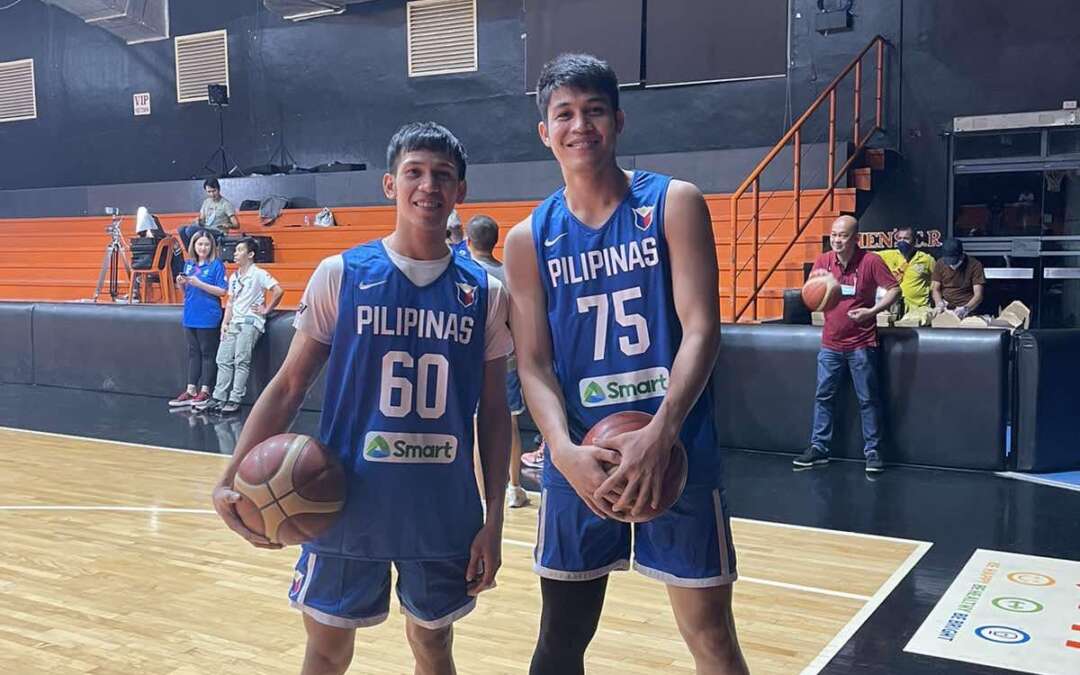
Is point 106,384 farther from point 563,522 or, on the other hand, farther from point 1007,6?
point 1007,6

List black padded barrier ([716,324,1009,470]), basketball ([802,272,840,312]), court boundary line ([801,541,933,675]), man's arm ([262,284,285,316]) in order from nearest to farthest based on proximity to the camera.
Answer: court boundary line ([801,541,933,675]) → basketball ([802,272,840,312]) → black padded barrier ([716,324,1009,470]) → man's arm ([262,284,285,316])

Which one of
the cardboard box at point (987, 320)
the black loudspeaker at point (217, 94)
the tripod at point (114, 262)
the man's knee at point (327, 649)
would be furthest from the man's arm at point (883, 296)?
the black loudspeaker at point (217, 94)

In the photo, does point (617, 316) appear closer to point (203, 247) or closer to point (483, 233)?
point (483, 233)

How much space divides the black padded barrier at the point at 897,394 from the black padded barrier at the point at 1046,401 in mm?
115

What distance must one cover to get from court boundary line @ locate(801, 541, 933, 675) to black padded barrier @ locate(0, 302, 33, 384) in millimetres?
9432

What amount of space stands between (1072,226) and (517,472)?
760 centimetres

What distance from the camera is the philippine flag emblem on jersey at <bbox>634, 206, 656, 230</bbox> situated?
232cm

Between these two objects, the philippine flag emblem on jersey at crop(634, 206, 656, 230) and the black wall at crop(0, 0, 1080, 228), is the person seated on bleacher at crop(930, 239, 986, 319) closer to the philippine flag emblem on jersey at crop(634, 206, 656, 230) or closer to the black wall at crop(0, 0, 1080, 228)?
the black wall at crop(0, 0, 1080, 228)

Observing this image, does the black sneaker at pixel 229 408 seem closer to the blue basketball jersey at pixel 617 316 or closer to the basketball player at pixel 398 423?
the basketball player at pixel 398 423

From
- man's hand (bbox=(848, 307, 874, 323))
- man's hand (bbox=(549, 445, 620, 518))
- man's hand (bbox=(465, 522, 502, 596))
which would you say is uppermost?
man's hand (bbox=(549, 445, 620, 518))

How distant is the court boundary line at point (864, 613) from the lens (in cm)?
352

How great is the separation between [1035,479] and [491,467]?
505 centimetres

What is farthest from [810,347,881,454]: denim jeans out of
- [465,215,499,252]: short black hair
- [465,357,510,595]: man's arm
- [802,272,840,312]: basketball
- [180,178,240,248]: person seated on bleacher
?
[180,178,240,248]: person seated on bleacher

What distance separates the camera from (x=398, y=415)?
234cm
